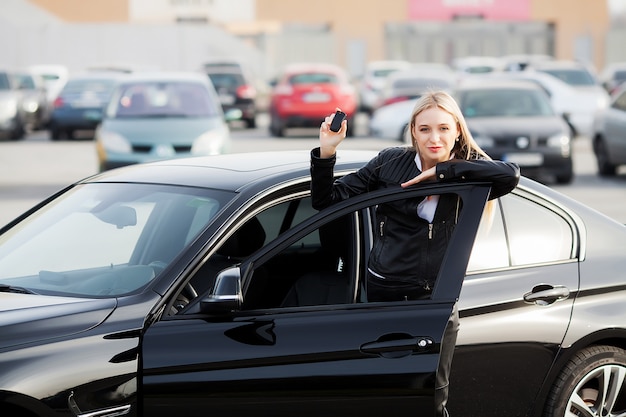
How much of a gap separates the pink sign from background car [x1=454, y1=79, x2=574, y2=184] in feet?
139

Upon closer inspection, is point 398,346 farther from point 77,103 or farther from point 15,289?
point 77,103

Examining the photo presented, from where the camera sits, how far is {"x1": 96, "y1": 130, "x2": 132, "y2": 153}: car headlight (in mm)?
14833

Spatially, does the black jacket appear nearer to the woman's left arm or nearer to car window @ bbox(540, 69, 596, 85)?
the woman's left arm

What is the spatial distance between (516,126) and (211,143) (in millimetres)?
4457

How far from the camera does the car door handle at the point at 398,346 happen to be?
3.98m

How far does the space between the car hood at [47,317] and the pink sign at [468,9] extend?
186 ft

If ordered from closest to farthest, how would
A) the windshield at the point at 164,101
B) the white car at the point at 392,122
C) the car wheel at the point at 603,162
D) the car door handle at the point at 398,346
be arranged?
the car door handle at the point at 398,346 < the windshield at the point at 164,101 < the car wheel at the point at 603,162 < the white car at the point at 392,122

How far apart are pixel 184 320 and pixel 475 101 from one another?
14.4 meters

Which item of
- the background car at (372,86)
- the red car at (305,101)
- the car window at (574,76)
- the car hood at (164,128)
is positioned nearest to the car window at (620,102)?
the car hood at (164,128)

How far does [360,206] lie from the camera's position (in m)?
4.06

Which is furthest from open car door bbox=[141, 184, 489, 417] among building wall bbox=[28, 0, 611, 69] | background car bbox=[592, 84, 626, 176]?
building wall bbox=[28, 0, 611, 69]

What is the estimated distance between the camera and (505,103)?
17938 mm

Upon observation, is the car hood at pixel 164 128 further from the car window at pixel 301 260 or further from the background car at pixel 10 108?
the background car at pixel 10 108

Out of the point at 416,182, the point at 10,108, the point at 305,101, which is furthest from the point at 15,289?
the point at 10,108
